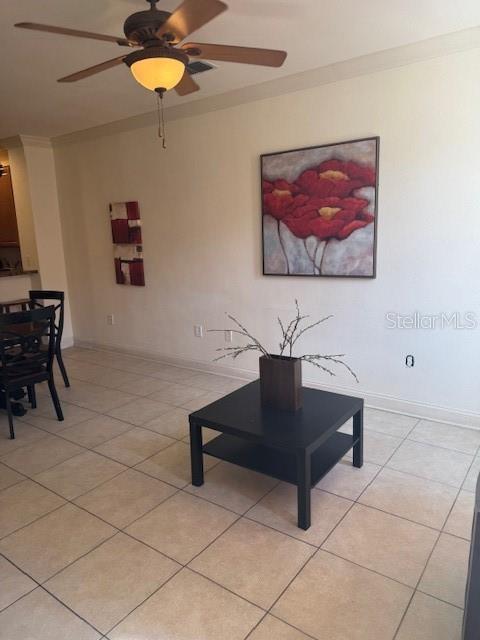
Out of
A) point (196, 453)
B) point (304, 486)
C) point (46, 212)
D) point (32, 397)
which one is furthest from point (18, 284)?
point (304, 486)

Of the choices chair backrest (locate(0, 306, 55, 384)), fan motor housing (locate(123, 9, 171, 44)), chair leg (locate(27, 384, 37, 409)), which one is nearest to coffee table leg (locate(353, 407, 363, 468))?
fan motor housing (locate(123, 9, 171, 44))

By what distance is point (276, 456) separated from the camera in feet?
7.55

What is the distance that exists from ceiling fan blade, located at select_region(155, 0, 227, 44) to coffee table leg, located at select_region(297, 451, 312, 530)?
1830mm

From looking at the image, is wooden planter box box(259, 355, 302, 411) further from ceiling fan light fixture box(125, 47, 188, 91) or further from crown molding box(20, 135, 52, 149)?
crown molding box(20, 135, 52, 149)

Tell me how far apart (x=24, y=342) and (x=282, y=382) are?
6.41 feet

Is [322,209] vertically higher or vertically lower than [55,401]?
higher

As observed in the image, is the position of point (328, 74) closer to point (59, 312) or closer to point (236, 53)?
point (236, 53)

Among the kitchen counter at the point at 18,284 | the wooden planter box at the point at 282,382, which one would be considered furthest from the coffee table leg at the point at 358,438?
the kitchen counter at the point at 18,284

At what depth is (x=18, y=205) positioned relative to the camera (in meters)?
5.29

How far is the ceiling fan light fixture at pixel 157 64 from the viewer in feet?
6.14

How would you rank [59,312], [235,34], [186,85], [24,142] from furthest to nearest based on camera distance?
[24,142] → [59,312] → [235,34] → [186,85]

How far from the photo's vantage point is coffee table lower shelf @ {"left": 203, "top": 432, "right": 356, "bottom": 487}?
2.14m

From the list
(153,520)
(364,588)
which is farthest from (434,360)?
(153,520)

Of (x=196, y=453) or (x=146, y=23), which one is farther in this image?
(x=196, y=453)
